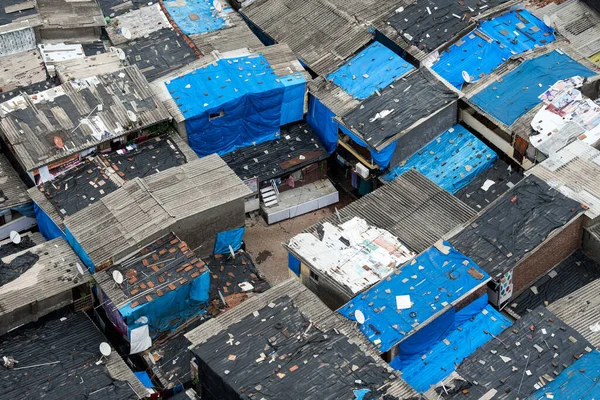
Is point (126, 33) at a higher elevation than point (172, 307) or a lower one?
higher

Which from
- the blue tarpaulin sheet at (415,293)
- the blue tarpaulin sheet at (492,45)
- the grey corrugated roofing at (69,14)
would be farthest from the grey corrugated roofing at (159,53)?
the blue tarpaulin sheet at (415,293)

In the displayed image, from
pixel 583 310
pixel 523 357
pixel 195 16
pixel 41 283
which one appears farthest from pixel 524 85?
pixel 41 283

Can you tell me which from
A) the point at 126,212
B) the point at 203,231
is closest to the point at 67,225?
the point at 126,212

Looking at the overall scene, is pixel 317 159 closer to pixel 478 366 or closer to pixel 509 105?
pixel 509 105

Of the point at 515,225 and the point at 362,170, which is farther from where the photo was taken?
the point at 362,170

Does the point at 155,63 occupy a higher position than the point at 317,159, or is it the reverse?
the point at 155,63

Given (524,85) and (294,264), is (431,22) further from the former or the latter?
(294,264)
